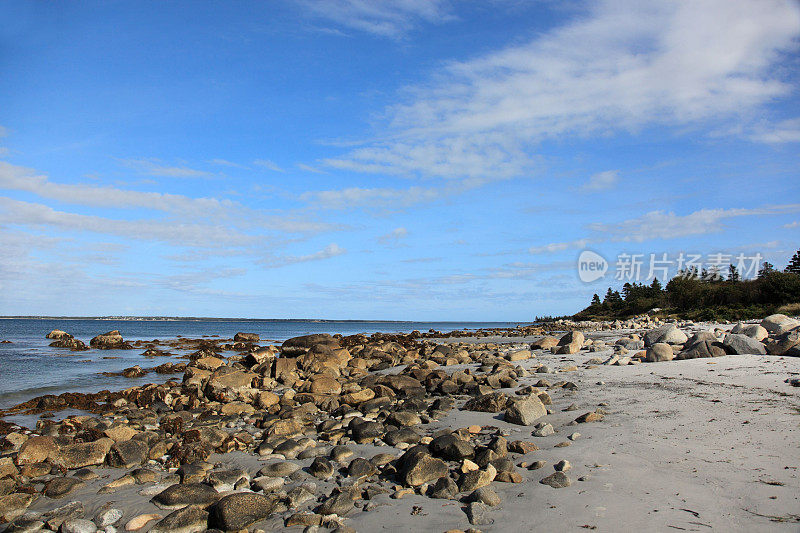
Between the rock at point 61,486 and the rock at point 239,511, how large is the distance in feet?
9.32

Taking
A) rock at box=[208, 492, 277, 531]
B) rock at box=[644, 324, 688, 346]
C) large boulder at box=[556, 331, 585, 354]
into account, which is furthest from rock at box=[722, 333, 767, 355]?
rock at box=[208, 492, 277, 531]

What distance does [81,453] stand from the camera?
7945 millimetres

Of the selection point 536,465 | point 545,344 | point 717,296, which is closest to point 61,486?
point 536,465

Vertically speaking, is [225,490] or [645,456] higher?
[645,456]

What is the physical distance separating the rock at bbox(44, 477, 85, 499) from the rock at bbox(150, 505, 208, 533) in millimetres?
2263

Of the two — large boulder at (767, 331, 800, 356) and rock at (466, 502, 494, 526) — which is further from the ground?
large boulder at (767, 331, 800, 356)

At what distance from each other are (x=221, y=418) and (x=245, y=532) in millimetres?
6379

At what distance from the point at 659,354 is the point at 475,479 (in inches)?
391

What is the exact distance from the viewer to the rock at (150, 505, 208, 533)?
532 cm

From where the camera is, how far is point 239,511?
538 cm

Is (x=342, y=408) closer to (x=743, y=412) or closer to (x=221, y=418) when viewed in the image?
(x=221, y=418)

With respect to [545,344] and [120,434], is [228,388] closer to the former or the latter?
[120,434]

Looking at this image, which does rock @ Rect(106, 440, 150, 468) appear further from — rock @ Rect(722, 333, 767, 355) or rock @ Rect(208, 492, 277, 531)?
rock @ Rect(722, 333, 767, 355)

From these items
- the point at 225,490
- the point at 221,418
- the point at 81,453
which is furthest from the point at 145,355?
the point at 225,490
